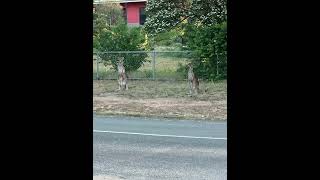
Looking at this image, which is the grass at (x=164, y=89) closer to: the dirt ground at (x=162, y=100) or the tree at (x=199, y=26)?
the dirt ground at (x=162, y=100)

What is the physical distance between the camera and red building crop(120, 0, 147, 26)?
61.3 feet

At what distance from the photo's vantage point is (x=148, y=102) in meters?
12.4

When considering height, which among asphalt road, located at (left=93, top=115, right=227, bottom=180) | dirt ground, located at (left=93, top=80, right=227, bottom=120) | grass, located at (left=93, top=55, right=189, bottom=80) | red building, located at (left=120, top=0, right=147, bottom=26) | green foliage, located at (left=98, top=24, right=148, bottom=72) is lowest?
asphalt road, located at (left=93, top=115, right=227, bottom=180)

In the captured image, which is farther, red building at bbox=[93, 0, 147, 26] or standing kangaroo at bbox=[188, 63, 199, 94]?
→ red building at bbox=[93, 0, 147, 26]

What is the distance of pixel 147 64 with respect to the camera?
48.2 feet

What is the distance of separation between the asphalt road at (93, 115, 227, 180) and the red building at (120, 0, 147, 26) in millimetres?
9494

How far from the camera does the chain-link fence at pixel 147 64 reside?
1410 centimetres

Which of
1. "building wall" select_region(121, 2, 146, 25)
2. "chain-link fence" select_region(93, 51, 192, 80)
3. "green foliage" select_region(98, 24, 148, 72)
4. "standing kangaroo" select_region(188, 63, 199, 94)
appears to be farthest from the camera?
"building wall" select_region(121, 2, 146, 25)

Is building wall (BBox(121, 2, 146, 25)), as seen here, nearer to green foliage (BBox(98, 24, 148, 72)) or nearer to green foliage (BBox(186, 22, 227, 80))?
green foliage (BBox(98, 24, 148, 72))

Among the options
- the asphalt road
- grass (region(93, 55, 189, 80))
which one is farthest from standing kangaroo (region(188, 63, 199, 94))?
the asphalt road

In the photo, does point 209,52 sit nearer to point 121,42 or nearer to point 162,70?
point 162,70

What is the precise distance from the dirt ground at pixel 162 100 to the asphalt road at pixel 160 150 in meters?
1.18
